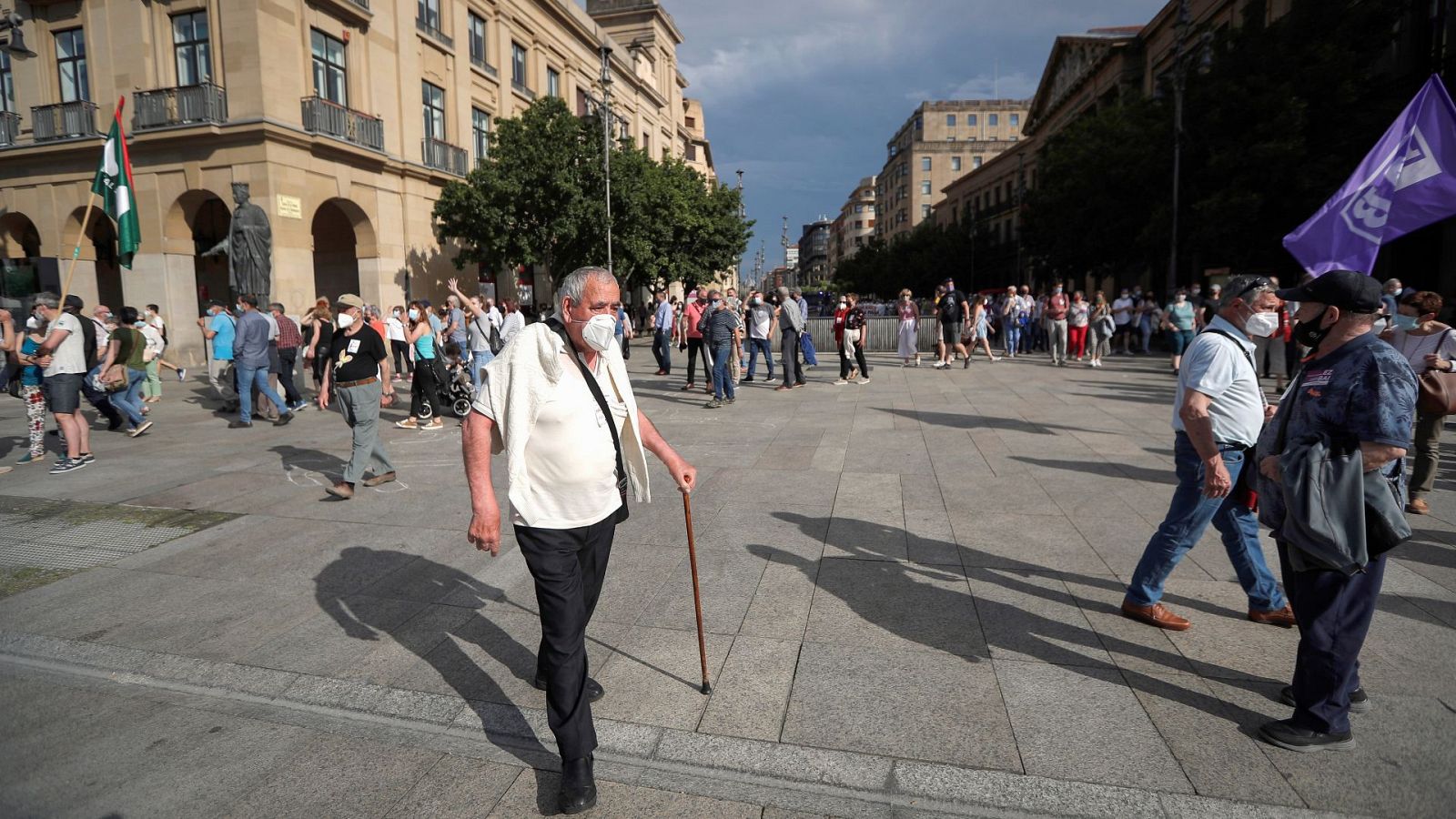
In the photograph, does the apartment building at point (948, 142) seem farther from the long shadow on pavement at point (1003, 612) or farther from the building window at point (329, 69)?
the long shadow on pavement at point (1003, 612)

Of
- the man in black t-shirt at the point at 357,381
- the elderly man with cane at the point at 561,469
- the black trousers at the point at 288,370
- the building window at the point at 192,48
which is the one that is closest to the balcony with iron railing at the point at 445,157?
the building window at the point at 192,48

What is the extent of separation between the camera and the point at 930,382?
14.7 m

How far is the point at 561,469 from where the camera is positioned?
2807mm

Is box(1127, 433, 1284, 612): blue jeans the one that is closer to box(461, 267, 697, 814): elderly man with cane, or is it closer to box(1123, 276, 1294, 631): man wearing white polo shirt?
box(1123, 276, 1294, 631): man wearing white polo shirt

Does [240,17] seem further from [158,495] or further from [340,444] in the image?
[158,495]

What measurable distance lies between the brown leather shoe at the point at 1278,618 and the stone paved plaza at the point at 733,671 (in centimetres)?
10

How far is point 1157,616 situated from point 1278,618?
1.92ft

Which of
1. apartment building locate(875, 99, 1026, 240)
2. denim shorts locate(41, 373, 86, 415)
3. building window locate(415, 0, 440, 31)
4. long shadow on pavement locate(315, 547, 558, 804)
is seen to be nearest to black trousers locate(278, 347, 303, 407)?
denim shorts locate(41, 373, 86, 415)

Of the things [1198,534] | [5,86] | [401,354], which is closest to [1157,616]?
[1198,534]

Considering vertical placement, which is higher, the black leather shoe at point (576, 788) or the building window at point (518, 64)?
the building window at point (518, 64)

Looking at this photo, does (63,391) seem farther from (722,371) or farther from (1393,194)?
(1393,194)

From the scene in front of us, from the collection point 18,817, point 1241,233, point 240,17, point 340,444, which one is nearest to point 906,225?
point 1241,233

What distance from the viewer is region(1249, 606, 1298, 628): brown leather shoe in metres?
3.88

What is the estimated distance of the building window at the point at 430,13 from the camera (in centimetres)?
2523
